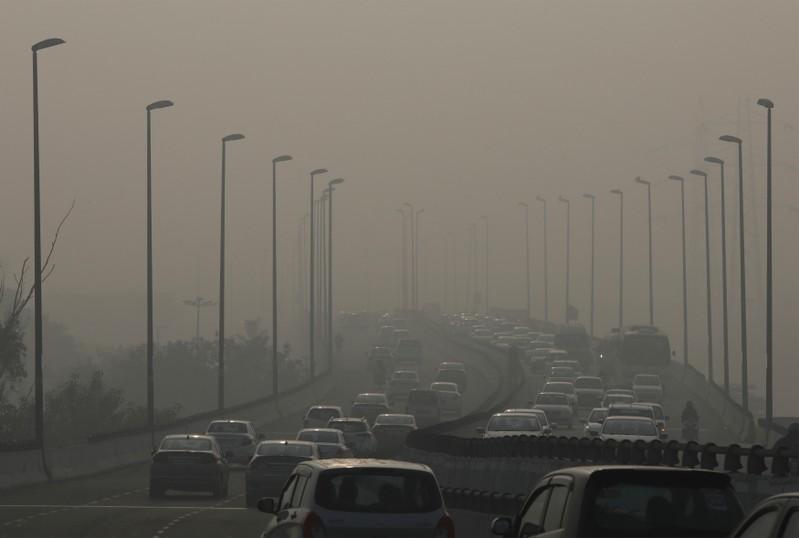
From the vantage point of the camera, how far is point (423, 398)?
7981 cm

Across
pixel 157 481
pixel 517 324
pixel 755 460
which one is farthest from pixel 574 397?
pixel 517 324

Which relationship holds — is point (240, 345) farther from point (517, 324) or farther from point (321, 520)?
point (321, 520)

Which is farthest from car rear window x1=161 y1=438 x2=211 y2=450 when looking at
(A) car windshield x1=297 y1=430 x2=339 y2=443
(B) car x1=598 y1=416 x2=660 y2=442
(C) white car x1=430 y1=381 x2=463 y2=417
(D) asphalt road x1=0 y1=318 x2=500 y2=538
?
(C) white car x1=430 y1=381 x2=463 y2=417

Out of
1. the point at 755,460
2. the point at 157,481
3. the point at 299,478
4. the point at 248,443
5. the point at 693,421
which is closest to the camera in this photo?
the point at 299,478

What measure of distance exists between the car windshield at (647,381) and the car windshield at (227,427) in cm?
3724

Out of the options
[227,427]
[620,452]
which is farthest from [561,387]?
[620,452]

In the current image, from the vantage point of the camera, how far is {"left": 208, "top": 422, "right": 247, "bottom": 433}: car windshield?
176 ft

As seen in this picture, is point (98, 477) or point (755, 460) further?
point (98, 477)

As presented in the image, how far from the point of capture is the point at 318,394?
103 meters

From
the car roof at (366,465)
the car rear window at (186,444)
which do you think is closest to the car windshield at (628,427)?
the car rear window at (186,444)

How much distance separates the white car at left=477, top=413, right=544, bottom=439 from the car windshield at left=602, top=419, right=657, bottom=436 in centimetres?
384

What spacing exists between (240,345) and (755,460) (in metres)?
181

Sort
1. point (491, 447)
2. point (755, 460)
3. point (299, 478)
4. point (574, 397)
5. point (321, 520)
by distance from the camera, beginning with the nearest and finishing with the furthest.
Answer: point (321, 520), point (299, 478), point (755, 460), point (491, 447), point (574, 397)

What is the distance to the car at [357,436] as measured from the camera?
5294cm
